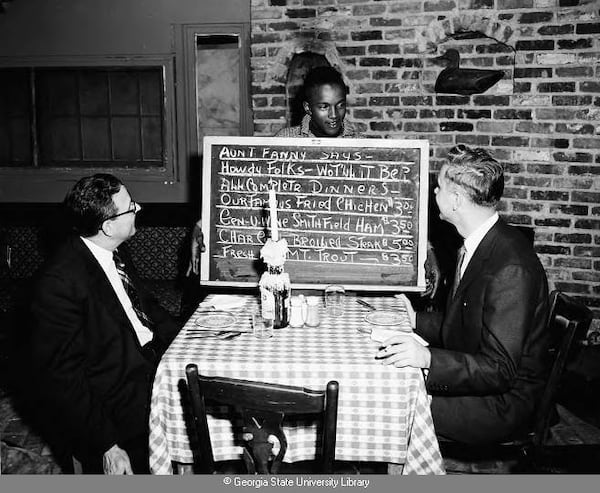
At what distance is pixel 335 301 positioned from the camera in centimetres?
284

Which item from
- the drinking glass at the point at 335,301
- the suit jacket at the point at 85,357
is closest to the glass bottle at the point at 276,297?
the drinking glass at the point at 335,301

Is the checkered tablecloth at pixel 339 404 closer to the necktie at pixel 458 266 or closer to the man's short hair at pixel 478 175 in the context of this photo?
the necktie at pixel 458 266

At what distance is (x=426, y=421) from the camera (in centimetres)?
218

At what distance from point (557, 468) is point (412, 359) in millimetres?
915

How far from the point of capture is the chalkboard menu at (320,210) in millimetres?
3197

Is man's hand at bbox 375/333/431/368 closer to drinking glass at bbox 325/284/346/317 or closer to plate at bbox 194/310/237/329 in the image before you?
drinking glass at bbox 325/284/346/317

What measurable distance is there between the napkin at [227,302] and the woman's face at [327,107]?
4.62 ft

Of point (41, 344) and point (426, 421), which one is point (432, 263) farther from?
point (41, 344)

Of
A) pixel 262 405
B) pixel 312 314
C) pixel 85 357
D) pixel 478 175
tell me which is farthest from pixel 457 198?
pixel 85 357

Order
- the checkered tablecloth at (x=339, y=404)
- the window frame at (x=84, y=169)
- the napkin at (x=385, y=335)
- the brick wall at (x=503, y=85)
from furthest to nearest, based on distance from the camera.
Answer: the window frame at (x=84, y=169)
the brick wall at (x=503, y=85)
the napkin at (x=385, y=335)
the checkered tablecloth at (x=339, y=404)

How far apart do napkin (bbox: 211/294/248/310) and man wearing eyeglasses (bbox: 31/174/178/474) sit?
0.37 m

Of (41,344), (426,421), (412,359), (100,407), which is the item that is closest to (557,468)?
(426,421)

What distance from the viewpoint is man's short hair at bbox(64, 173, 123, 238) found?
2602 mm

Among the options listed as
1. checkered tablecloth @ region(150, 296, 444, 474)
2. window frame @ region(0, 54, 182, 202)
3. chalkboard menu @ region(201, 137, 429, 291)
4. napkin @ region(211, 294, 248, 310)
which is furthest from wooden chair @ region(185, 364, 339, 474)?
window frame @ region(0, 54, 182, 202)
